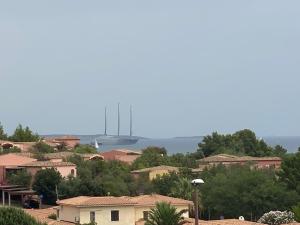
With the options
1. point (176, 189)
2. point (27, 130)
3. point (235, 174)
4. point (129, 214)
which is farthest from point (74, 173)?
point (27, 130)

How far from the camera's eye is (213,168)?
224 feet

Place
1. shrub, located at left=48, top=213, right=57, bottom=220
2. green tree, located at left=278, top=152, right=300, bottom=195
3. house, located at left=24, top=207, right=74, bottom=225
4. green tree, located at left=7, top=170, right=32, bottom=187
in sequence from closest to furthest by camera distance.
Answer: house, located at left=24, top=207, right=74, bottom=225 → shrub, located at left=48, top=213, right=57, bottom=220 → green tree, located at left=278, top=152, right=300, bottom=195 → green tree, located at left=7, top=170, right=32, bottom=187

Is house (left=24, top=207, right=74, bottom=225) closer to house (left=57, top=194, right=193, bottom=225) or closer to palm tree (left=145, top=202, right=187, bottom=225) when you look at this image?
house (left=57, top=194, right=193, bottom=225)

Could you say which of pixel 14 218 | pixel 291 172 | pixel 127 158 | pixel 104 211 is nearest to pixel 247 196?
pixel 291 172

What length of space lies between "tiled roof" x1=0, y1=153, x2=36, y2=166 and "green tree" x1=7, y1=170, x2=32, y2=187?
6.19 feet

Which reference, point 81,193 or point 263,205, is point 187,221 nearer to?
point 263,205

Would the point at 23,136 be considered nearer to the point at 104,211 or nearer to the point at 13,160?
the point at 13,160

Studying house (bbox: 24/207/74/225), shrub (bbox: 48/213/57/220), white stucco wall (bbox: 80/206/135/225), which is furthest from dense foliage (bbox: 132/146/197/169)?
white stucco wall (bbox: 80/206/135/225)

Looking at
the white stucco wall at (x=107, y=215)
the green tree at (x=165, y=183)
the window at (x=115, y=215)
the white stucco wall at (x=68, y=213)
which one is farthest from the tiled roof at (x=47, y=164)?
the window at (x=115, y=215)

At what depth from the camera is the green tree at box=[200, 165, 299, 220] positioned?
179 ft

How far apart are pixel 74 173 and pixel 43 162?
374 cm

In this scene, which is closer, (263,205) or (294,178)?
(263,205)

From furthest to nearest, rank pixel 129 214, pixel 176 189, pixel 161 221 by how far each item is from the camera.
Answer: pixel 176 189
pixel 129 214
pixel 161 221

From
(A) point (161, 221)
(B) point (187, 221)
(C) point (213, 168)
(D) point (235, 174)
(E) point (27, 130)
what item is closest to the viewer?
(A) point (161, 221)
